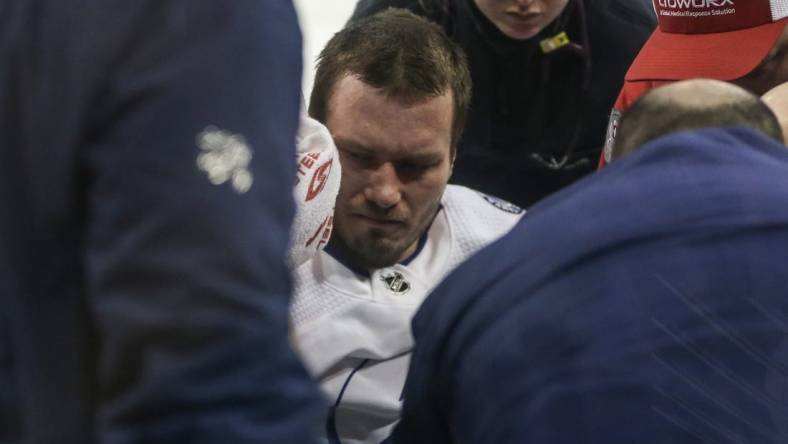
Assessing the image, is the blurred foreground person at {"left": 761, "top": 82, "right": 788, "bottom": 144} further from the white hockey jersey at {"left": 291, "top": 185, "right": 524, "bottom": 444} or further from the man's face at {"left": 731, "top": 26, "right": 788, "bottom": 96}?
the white hockey jersey at {"left": 291, "top": 185, "right": 524, "bottom": 444}

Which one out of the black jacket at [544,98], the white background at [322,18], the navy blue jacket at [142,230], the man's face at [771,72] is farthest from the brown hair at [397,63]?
the white background at [322,18]

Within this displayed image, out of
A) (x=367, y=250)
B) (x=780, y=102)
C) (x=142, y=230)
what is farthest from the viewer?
(x=367, y=250)

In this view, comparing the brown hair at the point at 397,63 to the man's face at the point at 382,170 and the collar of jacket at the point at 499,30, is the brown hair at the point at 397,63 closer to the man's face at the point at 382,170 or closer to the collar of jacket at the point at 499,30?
the man's face at the point at 382,170

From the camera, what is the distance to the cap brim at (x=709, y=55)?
1577mm

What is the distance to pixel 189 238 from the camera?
2.18 feet

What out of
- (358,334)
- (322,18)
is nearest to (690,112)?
(358,334)

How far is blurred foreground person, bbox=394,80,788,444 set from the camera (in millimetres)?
992

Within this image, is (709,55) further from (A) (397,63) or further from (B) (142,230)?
(B) (142,230)

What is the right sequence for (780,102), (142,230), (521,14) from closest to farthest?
(142,230), (780,102), (521,14)

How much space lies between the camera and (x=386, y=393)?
1.47 meters

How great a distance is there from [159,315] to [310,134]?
24.5 inches

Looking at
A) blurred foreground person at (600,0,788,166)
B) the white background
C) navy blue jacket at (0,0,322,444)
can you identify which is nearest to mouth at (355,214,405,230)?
blurred foreground person at (600,0,788,166)

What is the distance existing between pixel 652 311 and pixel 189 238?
16.7 inches

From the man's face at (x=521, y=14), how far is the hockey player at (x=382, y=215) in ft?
1.13
